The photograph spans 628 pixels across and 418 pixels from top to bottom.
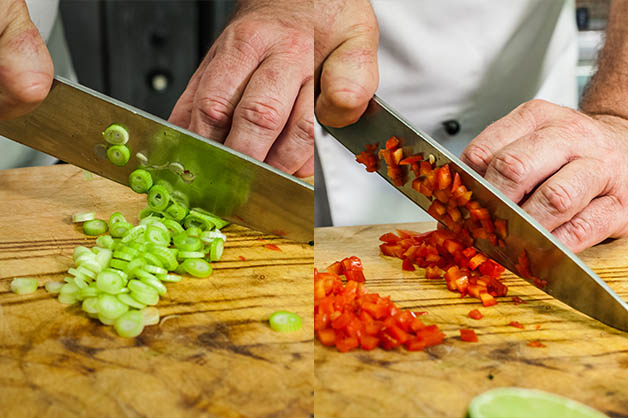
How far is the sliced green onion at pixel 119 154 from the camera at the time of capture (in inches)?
50.4

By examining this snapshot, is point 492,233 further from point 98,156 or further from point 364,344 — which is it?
point 98,156

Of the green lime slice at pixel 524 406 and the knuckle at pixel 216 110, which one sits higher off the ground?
the knuckle at pixel 216 110

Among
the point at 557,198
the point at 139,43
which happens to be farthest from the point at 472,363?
the point at 139,43

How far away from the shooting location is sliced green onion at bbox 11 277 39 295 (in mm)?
1085

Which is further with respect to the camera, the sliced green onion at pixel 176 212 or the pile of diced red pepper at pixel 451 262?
the sliced green onion at pixel 176 212

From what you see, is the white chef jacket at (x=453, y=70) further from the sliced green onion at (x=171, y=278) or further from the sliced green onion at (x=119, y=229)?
the sliced green onion at (x=171, y=278)

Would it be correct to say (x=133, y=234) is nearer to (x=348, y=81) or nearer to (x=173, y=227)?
(x=173, y=227)

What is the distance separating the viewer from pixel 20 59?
1.04 m

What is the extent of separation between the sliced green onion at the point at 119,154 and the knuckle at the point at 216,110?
22 centimetres

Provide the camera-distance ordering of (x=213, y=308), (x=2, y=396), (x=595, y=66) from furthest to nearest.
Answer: (x=595, y=66) < (x=213, y=308) < (x=2, y=396)

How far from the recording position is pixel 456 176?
3.82 feet

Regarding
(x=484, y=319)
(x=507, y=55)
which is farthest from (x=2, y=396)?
(x=507, y=55)

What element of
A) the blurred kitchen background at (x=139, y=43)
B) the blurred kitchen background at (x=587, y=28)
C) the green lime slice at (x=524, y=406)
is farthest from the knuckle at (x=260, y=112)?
the blurred kitchen background at (x=587, y=28)

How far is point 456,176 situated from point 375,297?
0.97ft
